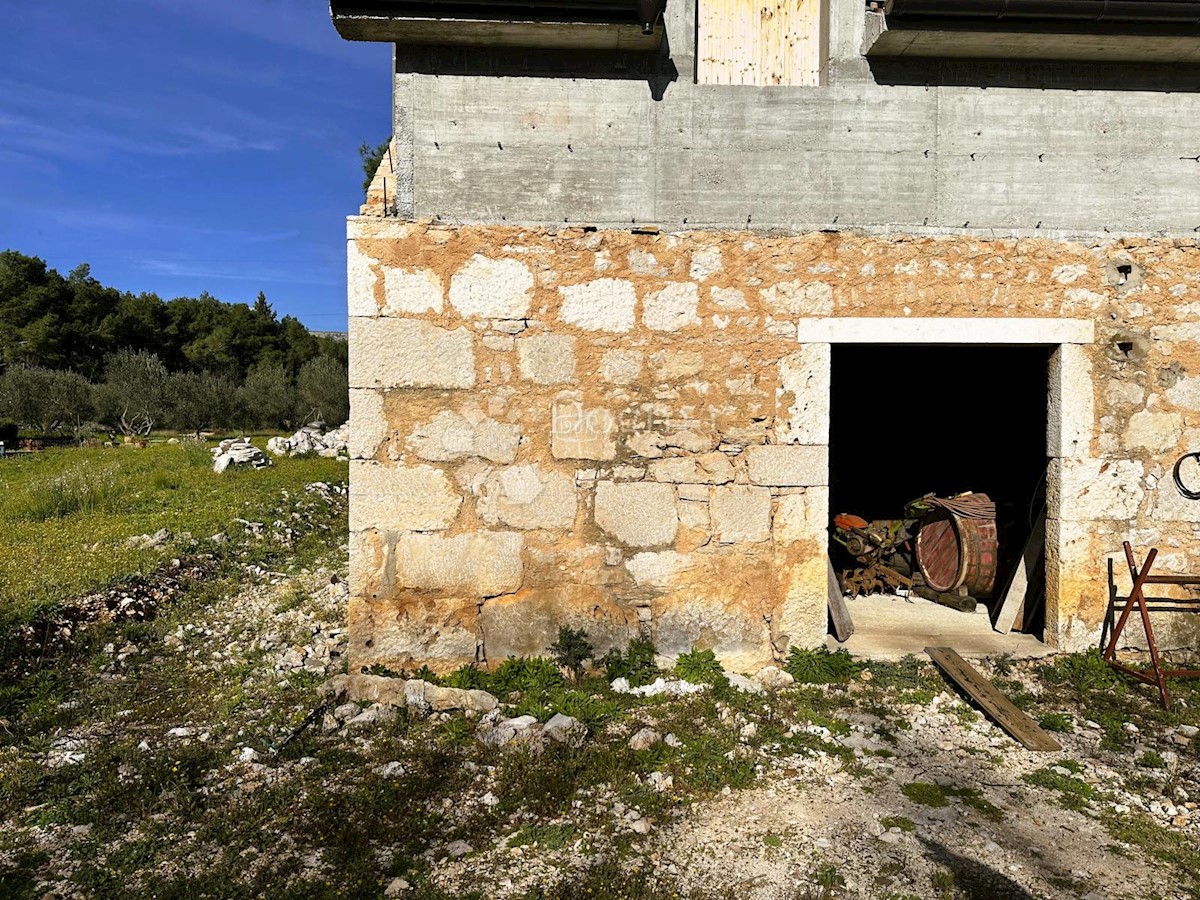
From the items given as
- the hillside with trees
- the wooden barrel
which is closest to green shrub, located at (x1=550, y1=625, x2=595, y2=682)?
the wooden barrel

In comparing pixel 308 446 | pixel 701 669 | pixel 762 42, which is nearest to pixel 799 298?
pixel 762 42

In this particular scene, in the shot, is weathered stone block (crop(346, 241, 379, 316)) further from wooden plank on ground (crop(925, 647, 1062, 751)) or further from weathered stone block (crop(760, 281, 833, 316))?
wooden plank on ground (crop(925, 647, 1062, 751))

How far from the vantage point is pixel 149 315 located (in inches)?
1389

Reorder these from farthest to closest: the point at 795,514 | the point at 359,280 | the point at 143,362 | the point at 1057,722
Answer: the point at 143,362, the point at 795,514, the point at 359,280, the point at 1057,722

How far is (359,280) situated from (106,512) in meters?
6.76

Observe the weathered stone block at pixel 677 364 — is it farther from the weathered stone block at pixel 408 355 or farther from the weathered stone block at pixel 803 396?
the weathered stone block at pixel 408 355

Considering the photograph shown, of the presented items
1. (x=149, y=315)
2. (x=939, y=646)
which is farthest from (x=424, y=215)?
(x=149, y=315)

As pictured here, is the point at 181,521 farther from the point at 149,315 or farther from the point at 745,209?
the point at 149,315

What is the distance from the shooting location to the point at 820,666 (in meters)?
4.03

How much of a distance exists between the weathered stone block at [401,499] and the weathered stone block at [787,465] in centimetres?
179

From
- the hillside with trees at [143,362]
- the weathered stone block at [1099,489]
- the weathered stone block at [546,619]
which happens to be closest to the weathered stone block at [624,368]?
the weathered stone block at [546,619]

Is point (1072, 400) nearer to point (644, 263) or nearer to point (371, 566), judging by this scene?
point (644, 263)

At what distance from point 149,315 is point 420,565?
39.3 metres

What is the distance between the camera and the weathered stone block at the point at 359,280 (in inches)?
152
